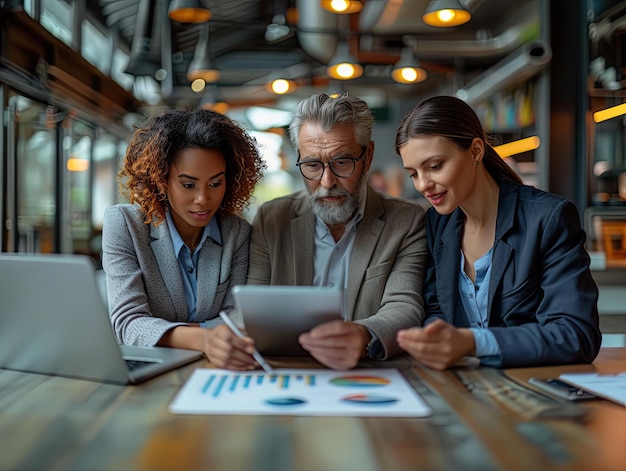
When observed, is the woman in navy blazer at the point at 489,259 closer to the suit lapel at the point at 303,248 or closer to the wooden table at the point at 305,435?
the wooden table at the point at 305,435

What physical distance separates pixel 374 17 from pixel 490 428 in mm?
6508

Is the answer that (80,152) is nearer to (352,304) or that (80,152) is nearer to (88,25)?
(88,25)

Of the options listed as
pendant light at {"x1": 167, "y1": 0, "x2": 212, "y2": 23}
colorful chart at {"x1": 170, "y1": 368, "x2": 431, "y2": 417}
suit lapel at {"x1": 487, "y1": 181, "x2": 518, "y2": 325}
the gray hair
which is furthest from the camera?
pendant light at {"x1": 167, "y1": 0, "x2": 212, "y2": 23}

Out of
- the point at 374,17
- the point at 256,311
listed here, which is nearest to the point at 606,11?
the point at 374,17

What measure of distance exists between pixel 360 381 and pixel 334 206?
0.88m

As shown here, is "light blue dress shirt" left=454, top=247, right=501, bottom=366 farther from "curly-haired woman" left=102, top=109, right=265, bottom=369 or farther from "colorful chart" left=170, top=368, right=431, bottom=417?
"curly-haired woman" left=102, top=109, right=265, bottom=369

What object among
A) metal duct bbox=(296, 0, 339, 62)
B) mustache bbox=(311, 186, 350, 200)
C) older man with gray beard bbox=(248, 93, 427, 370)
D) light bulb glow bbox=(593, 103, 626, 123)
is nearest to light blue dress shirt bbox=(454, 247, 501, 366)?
older man with gray beard bbox=(248, 93, 427, 370)

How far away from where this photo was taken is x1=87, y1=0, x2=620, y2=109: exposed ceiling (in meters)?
7.15

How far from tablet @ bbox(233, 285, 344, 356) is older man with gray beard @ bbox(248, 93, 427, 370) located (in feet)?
1.78

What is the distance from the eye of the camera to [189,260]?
224 centimetres

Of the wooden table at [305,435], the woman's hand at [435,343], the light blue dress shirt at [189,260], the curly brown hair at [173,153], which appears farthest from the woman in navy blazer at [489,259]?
the light blue dress shirt at [189,260]

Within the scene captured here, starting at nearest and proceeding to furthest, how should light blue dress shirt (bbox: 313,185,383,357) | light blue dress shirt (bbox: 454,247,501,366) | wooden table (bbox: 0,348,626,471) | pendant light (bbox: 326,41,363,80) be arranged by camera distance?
wooden table (bbox: 0,348,626,471) < light blue dress shirt (bbox: 454,247,501,366) < light blue dress shirt (bbox: 313,185,383,357) < pendant light (bbox: 326,41,363,80)

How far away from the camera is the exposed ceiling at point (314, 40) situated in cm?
715

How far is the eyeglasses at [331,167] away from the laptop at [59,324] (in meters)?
0.88
